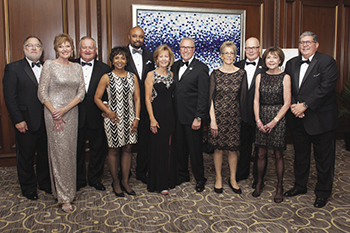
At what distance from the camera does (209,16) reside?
5.49 metres

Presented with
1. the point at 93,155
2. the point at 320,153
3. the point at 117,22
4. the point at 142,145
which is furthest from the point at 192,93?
the point at 117,22

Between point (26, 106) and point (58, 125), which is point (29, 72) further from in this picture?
point (58, 125)

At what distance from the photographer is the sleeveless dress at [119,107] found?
127 inches

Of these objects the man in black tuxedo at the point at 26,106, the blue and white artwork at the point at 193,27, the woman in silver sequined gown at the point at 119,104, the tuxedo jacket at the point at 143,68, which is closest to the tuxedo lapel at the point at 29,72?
the man in black tuxedo at the point at 26,106

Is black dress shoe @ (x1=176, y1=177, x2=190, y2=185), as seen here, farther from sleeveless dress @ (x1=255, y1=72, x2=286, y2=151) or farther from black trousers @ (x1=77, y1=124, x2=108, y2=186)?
sleeveless dress @ (x1=255, y1=72, x2=286, y2=151)

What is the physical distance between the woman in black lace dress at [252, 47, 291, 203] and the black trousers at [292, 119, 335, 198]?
0.88 ft

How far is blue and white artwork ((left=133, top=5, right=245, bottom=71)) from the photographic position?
5203 millimetres

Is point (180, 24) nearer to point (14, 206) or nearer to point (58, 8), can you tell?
point (58, 8)

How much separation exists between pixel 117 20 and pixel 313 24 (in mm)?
3919

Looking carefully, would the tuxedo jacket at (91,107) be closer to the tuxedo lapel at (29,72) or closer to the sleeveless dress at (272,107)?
the tuxedo lapel at (29,72)

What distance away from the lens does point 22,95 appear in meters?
3.25

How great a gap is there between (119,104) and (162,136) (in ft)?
2.00

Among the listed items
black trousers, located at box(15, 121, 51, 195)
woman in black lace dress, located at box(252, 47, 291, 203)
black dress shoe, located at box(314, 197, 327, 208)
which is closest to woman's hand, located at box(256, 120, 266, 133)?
woman in black lace dress, located at box(252, 47, 291, 203)

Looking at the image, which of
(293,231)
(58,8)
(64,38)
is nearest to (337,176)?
(293,231)
